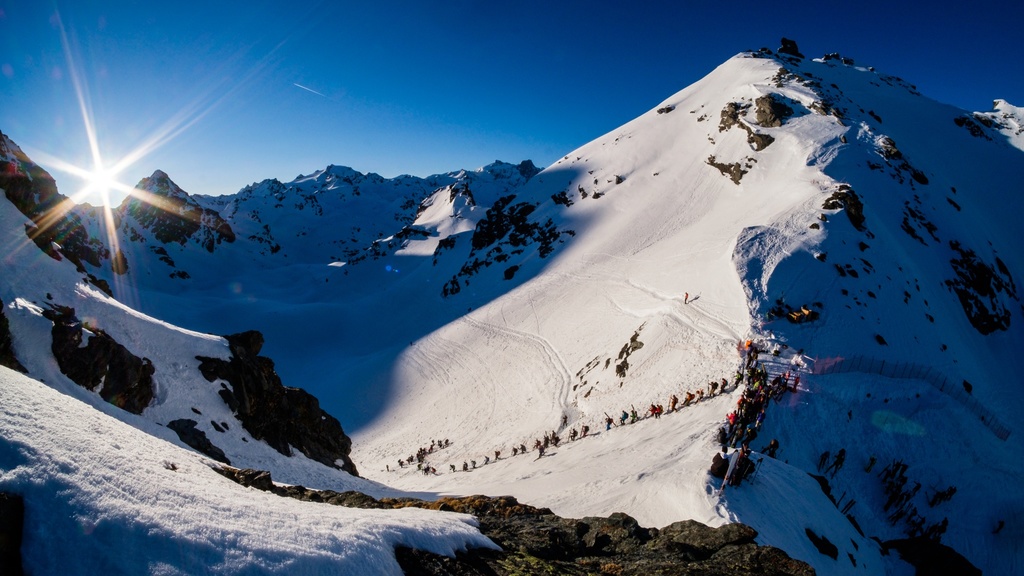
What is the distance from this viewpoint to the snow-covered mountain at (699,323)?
16.0 m

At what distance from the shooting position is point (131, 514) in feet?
13.8

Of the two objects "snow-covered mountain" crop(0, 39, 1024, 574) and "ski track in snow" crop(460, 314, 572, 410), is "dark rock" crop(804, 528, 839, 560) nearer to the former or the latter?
"snow-covered mountain" crop(0, 39, 1024, 574)

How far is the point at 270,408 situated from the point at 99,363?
7.27 metres

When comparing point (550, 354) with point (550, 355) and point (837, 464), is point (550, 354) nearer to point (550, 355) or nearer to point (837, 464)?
point (550, 355)

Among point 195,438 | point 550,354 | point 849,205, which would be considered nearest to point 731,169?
point 849,205

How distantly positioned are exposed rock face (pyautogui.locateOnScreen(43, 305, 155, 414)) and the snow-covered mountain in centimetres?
54

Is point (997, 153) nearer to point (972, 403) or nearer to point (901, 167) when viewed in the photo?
point (901, 167)

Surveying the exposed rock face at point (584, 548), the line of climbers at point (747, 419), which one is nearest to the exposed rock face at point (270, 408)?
the exposed rock face at point (584, 548)

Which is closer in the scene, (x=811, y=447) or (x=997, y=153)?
(x=811, y=447)

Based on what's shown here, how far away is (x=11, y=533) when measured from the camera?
3.52 meters

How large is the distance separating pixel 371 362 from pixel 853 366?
4076 cm

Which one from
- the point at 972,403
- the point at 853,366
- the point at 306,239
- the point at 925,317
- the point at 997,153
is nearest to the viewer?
the point at 853,366

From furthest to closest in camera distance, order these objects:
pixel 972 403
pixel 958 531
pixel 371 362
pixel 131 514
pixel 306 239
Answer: pixel 306 239
pixel 371 362
pixel 972 403
pixel 958 531
pixel 131 514

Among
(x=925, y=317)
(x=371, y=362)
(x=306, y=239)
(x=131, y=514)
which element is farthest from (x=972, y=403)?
(x=306, y=239)
